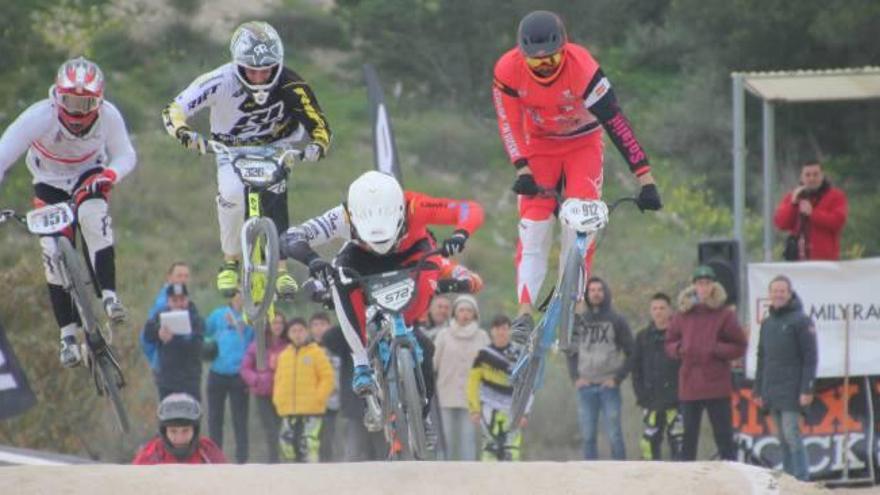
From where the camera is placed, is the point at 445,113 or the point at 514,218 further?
the point at 445,113

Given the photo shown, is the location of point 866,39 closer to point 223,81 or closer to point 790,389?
point 790,389

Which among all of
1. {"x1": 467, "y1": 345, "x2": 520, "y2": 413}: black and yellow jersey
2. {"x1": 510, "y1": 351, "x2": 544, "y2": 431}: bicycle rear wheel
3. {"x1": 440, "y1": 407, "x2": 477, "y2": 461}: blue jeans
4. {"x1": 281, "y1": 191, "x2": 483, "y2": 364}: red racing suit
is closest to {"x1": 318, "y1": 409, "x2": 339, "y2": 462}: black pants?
{"x1": 440, "y1": 407, "x2": 477, "y2": 461}: blue jeans

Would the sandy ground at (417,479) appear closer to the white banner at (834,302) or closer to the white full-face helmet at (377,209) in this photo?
the white full-face helmet at (377,209)

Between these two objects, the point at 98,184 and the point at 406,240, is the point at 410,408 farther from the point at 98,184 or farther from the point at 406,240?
the point at 98,184

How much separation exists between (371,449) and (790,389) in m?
3.75

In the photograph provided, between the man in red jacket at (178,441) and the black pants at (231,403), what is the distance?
4.60 metres


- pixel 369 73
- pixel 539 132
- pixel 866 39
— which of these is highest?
pixel 866 39

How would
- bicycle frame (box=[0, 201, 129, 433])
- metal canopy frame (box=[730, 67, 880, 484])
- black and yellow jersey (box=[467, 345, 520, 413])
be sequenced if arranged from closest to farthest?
1. bicycle frame (box=[0, 201, 129, 433])
2. black and yellow jersey (box=[467, 345, 520, 413])
3. metal canopy frame (box=[730, 67, 880, 484])

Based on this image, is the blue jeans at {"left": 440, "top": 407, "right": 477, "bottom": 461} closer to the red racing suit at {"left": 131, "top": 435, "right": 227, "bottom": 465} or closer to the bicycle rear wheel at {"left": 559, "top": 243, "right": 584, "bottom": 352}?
the red racing suit at {"left": 131, "top": 435, "right": 227, "bottom": 465}

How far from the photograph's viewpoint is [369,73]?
19.5 m

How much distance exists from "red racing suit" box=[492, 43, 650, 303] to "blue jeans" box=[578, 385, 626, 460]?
159 inches

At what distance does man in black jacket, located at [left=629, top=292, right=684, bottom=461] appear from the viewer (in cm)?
1692

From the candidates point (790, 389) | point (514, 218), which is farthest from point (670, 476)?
point (514, 218)

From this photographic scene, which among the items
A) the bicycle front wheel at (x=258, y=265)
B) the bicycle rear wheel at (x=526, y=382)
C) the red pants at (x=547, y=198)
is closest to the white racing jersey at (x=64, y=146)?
the bicycle front wheel at (x=258, y=265)
